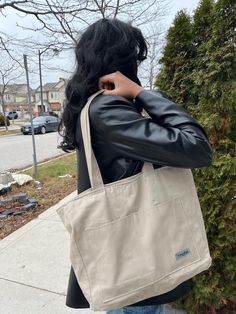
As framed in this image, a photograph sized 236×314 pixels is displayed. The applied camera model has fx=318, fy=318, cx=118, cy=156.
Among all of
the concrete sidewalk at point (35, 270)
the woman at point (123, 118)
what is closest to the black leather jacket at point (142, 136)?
the woman at point (123, 118)

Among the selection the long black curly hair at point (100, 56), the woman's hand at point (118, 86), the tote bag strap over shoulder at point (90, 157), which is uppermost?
the long black curly hair at point (100, 56)

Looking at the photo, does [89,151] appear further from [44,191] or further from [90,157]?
[44,191]

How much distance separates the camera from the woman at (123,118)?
1000mm

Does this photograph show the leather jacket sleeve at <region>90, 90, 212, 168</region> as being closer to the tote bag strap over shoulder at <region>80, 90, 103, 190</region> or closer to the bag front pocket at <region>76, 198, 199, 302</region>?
the tote bag strap over shoulder at <region>80, 90, 103, 190</region>

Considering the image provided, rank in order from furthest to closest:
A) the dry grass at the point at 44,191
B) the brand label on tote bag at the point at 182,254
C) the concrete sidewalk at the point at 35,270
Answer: the dry grass at the point at 44,191 → the concrete sidewalk at the point at 35,270 → the brand label on tote bag at the point at 182,254

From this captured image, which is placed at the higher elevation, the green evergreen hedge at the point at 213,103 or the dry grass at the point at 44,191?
the green evergreen hedge at the point at 213,103

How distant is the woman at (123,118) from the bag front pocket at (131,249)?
0.16 metres

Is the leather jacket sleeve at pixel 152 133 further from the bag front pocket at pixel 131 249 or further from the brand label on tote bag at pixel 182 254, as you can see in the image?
the brand label on tote bag at pixel 182 254

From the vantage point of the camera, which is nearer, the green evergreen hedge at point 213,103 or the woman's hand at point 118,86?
the woman's hand at point 118,86

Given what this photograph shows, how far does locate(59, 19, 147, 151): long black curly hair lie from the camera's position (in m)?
1.10

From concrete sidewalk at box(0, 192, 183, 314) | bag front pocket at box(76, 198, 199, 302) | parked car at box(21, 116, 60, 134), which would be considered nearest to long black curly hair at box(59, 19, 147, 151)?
bag front pocket at box(76, 198, 199, 302)

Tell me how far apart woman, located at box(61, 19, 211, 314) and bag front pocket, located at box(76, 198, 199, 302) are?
16 centimetres

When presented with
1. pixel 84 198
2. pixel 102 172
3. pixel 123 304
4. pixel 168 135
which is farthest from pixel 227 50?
pixel 123 304

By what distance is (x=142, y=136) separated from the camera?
991 mm
